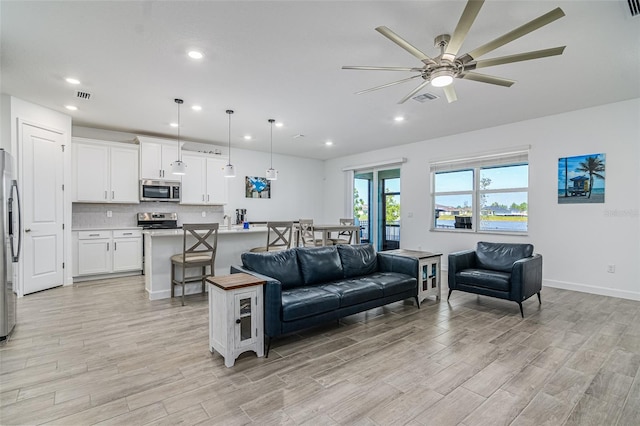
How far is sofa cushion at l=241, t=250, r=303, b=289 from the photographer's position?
10.8 ft

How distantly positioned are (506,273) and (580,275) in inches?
72.1

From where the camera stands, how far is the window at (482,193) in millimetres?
5602

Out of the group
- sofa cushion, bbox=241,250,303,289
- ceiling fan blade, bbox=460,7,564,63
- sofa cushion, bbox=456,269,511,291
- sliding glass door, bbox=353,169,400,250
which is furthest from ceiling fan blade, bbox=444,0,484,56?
sliding glass door, bbox=353,169,400,250

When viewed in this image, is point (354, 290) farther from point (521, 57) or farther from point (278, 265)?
point (521, 57)

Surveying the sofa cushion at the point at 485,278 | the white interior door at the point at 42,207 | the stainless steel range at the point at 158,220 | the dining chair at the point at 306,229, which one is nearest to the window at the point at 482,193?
the sofa cushion at the point at 485,278

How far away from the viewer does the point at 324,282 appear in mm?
3715

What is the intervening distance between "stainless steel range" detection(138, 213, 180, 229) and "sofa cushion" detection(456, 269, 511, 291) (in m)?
5.68

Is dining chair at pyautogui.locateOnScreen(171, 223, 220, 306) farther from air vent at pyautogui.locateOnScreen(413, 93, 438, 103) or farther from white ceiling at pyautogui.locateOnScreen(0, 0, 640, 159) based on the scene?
air vent at pyautogui.locateOnScreen(413, 93, 438, 103)

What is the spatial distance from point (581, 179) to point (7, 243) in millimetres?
7586

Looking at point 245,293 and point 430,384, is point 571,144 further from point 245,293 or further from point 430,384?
point 245,293

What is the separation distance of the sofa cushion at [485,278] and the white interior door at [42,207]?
20.7 feet

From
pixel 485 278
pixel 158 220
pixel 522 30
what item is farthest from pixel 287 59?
pixel 158 220

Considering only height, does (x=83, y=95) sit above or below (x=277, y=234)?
above

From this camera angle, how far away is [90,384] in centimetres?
229
